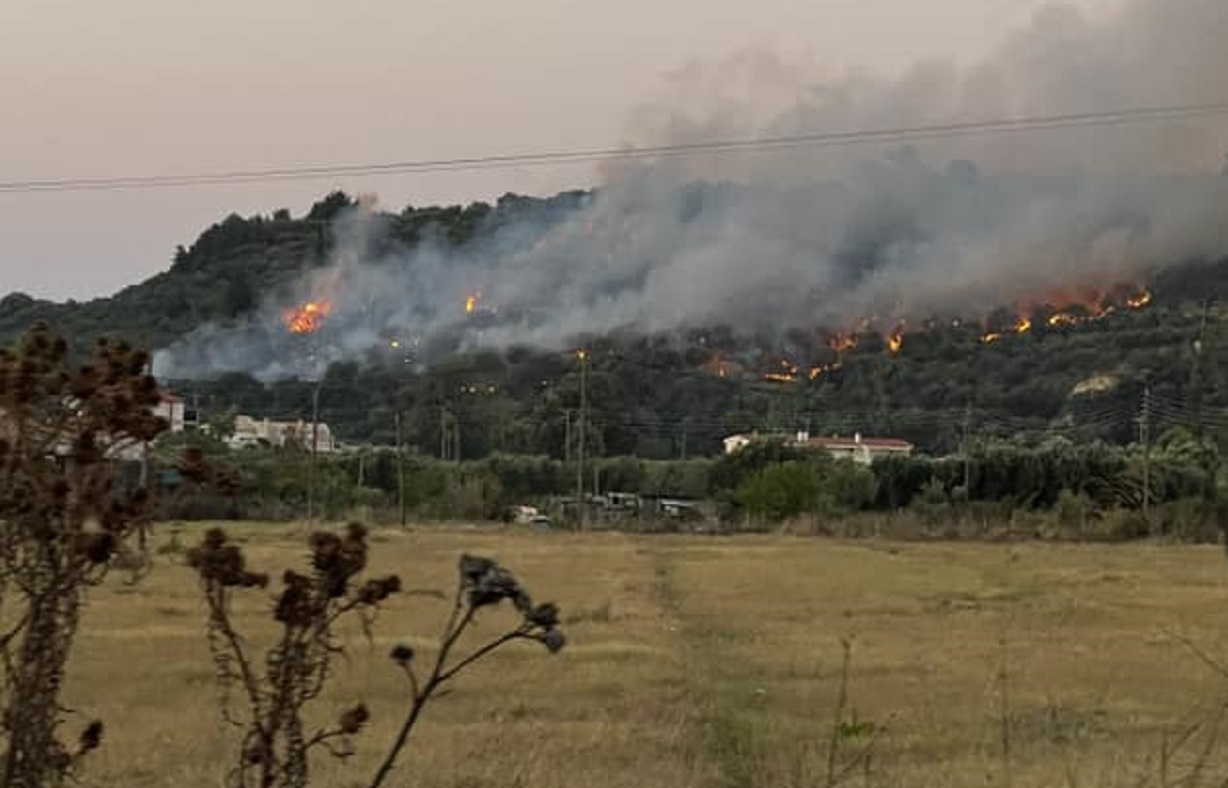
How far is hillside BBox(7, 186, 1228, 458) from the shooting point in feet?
318

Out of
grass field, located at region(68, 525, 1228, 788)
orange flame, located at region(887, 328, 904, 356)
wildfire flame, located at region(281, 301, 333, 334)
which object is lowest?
grass field, located at region(68, 525, 1228, 788)

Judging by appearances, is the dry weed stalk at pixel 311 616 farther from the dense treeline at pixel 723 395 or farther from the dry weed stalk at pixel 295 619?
the dense treeline at pixel 723 395

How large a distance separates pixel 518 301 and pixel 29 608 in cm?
15287

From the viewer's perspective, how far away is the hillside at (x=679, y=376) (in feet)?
318

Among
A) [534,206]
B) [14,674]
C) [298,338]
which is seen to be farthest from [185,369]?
[14,674]

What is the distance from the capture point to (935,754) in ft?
30.8

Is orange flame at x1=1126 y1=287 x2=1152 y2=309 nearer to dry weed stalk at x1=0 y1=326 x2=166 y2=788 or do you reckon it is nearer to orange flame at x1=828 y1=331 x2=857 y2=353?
orange flame at x1=828 y1=331 x2=857 y2=353

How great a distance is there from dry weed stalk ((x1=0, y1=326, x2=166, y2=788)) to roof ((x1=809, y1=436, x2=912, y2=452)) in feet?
306

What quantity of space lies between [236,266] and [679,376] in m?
46.8

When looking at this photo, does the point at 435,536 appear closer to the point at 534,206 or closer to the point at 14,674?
the point at 14,674

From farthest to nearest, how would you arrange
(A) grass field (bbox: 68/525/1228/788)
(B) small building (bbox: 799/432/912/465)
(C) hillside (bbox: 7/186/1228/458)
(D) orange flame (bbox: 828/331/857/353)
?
(D) orange flame (bbox: 828/331/857/353)
(C) hillside (bbox: 7/186/1228/458)
(B) small building (bbox: 799/432/912/465)
(A) grass field (bbox: 68/525/1228/788)

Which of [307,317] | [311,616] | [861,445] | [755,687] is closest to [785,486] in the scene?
[861,445]

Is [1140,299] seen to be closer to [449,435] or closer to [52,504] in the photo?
[449,435]

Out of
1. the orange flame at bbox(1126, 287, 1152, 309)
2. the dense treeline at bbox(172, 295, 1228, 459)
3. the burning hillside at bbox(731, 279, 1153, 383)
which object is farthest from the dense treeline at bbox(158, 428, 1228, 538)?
the orange flame at bbox(1126, 287, 1152, 309)
